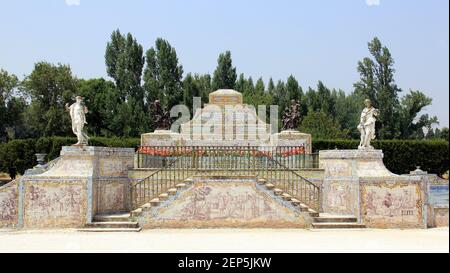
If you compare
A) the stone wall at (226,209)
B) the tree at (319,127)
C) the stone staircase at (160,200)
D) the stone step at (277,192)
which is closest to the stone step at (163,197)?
the stone staircase at (160,200)

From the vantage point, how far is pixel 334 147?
3591 cm

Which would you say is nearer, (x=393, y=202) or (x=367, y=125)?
(x=393, y=202)

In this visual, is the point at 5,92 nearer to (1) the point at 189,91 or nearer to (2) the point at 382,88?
(1) the point at 189,91

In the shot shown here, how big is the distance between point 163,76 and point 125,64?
331 centimetres

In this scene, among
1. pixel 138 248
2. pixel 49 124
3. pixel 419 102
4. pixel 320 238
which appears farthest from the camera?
pixel 419 102

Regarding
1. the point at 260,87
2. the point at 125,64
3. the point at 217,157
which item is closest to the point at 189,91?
the point at 125,64

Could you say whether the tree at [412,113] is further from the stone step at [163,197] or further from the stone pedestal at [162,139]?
the stone step at [163,197]

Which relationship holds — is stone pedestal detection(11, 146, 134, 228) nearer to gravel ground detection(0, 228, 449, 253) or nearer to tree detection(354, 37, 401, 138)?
gravel ground detection(0, 228, 449, 253)

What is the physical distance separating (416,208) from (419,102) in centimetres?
3386

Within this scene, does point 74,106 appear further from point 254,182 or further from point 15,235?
point 254,182

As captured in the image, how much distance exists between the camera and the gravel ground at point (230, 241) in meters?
13.1

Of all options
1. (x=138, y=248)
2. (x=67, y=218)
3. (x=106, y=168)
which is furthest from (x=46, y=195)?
(x=138, y=248)

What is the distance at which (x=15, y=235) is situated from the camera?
16.2 meters

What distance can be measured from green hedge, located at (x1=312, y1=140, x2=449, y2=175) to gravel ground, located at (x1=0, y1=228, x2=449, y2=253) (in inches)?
767
